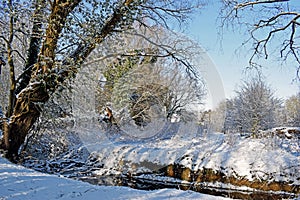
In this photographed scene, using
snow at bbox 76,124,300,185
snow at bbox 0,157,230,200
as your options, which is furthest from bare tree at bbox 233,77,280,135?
snow at bbox 0,157,230,200

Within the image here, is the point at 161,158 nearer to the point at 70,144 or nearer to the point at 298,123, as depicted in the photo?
the point at 70,144

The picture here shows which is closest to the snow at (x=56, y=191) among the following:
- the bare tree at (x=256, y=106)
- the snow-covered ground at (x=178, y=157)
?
the snow-covered ground at (x=178, y=157)

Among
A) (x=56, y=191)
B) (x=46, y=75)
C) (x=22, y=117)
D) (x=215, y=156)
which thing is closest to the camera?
(x=56, y=191)

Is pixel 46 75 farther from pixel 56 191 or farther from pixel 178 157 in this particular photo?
pixel 178 157

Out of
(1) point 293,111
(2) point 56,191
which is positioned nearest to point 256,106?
(1) point 293,111

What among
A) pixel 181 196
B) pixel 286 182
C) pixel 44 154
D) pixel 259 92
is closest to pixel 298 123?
A: pixel 259 92

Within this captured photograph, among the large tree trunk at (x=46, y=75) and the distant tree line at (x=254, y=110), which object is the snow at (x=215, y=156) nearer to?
the large tree trunk at (x=46, y=75)

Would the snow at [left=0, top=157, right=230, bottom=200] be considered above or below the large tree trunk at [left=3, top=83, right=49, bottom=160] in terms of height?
below

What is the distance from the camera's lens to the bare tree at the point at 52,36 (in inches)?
209

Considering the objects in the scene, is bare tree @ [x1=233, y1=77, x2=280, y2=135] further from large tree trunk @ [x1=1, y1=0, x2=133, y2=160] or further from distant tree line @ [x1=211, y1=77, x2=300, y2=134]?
large tree trunk @ [x1=1, y1=0, x2=133, y2=160]

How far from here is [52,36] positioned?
5.47 meters

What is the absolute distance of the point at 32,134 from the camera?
691 centimetres

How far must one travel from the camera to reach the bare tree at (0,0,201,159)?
5.32 metres

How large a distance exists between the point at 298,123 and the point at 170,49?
49.4 feet
